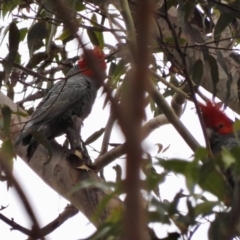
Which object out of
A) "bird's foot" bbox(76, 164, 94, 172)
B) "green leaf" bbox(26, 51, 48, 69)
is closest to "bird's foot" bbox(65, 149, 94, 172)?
"bird's foot" bbox(76, 164, 94, 172)

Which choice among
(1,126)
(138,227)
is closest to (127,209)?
(138,227)

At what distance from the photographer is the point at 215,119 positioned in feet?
8.46

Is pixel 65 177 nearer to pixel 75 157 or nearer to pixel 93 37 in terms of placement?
pixel 75 157

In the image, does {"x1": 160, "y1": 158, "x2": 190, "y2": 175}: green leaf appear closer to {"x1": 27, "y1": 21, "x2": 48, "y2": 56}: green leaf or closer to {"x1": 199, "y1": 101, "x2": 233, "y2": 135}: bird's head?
{"x1": 27, "y1": 21, "x2": 48, "y2": 56}: green leaf

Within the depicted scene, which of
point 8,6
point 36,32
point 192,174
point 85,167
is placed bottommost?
point 192,174

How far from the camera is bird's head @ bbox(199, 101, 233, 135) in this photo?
8.37 ft

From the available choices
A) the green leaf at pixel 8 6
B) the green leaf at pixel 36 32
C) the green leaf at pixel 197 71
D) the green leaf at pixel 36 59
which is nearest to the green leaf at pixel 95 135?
the green leaf at pixel 36 59

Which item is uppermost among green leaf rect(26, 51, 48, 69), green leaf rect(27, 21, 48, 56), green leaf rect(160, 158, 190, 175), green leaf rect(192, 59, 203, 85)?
green leaf rect(26, 51, 48, 69)

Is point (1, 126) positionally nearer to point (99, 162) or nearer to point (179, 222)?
point (99, 162)

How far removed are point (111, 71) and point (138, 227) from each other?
215cm

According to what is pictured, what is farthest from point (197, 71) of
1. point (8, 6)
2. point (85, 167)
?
point (8, 6)

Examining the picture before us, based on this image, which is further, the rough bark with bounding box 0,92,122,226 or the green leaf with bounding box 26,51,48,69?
the green leaf with bounding box 26,51,48,69

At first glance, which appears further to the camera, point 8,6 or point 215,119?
point 215,119

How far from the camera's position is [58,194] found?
217 cm
